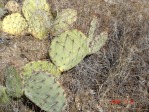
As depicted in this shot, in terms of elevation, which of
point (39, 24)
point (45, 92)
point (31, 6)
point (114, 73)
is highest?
point (31, 6)

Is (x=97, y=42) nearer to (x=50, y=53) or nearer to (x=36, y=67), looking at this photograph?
(x=50, y=53)

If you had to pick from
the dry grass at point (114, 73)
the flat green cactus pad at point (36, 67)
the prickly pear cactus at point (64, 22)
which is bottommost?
the dry grass at point (114, 73)

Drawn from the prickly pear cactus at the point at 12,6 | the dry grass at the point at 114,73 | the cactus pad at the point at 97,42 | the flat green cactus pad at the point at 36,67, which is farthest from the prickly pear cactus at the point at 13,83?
the prickly pear cactus at the point at 12,6

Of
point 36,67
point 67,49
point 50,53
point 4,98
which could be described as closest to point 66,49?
point 67,49

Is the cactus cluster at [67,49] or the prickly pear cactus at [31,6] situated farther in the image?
the prickly pear cactus at [31,6]

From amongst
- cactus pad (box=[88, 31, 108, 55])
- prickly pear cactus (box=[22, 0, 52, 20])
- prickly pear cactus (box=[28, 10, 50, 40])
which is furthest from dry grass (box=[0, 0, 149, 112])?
prickly pear cactus (box=[22, 0, 52, 20])

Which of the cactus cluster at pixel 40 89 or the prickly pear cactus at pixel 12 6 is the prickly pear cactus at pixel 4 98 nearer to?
the cactus cluster at pixel 40 89

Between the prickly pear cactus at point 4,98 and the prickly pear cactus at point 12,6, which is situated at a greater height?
the prickly pear cactus at point 12,6

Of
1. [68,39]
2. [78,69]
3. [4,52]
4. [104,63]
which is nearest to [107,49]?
[104,63]

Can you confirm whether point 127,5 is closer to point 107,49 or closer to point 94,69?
point 107,49
